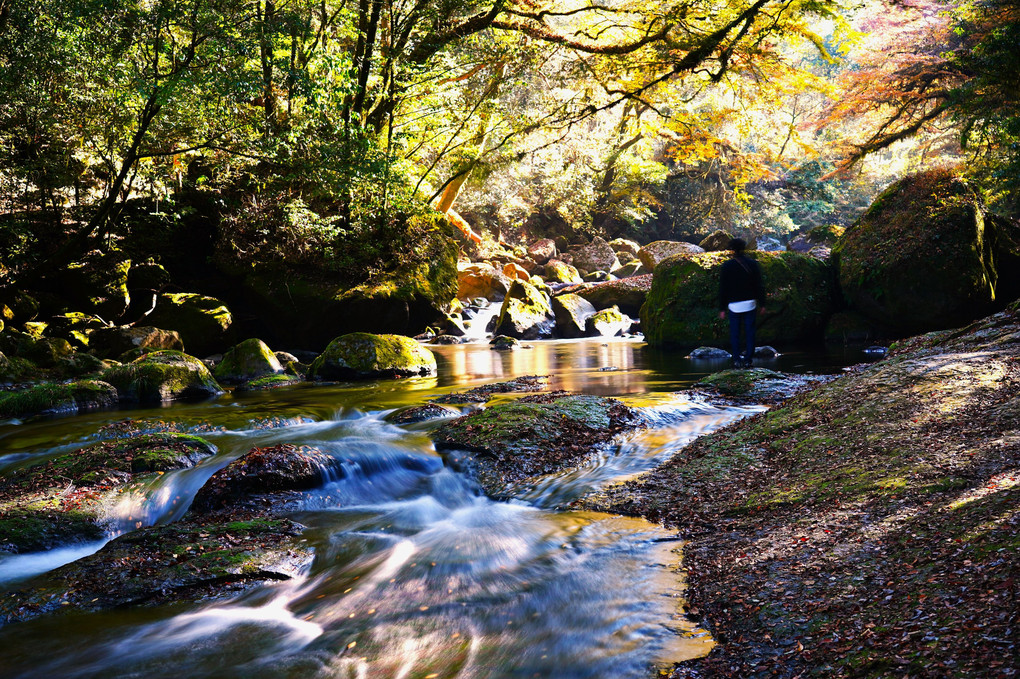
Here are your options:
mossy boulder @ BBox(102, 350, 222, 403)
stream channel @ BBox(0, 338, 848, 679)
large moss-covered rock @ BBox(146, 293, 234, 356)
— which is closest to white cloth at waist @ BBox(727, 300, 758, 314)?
stream channel @ BBox(0, 338, 848, 679)

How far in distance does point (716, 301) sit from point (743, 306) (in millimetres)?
4220

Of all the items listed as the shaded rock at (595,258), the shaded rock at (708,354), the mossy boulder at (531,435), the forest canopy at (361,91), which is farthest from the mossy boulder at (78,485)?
the shaded rock at (595,258)

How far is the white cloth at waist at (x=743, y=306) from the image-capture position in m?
10.3

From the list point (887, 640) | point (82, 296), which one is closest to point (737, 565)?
point (887, 640)

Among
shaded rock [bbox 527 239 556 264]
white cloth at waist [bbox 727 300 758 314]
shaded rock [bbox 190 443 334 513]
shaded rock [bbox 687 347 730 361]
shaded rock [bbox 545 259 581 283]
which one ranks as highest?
shaded rock [bbox 527 239 556 264]

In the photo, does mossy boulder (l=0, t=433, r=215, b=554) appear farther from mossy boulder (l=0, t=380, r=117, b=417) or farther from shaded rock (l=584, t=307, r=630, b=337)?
shaded rock (l=584, t=307, r=630, b=337)

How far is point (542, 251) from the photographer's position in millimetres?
33938

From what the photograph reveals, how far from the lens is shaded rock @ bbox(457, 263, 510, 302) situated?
2575cm

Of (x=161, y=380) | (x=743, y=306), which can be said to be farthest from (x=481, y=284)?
(x=161, y=380)

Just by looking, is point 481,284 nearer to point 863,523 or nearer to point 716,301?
point 716,301

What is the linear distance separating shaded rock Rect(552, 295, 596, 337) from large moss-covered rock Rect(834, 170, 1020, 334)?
8437 mm

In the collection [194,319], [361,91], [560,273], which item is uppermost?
[361,91]

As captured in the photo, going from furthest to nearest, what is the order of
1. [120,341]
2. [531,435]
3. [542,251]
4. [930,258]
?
[542,251] → [120,341] → [930,258] → [531,435]

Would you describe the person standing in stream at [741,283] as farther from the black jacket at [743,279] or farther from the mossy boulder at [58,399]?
the mossy boulder at [58,399]
